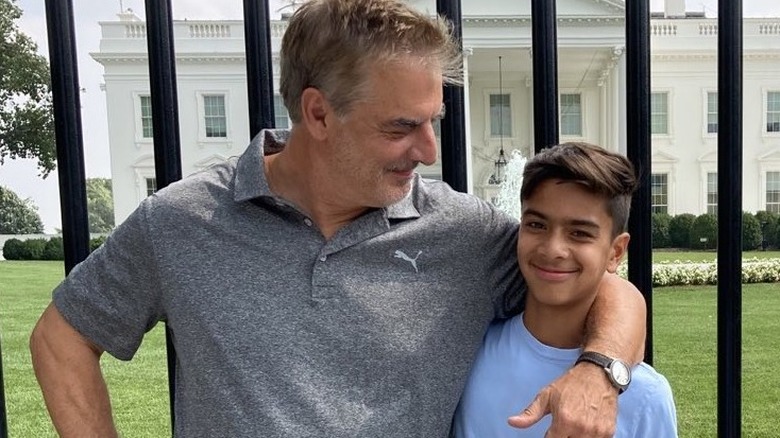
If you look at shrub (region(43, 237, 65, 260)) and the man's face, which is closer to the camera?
the man's face

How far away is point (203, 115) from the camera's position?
17.0 metres

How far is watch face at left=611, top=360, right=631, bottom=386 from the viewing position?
123 cm

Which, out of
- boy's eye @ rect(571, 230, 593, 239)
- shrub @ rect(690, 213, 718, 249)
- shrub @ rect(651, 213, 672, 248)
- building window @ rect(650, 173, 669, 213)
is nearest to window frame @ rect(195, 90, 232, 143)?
shrub @ rect(651, 213, 672, 248)

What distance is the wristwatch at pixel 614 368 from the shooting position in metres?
1.23

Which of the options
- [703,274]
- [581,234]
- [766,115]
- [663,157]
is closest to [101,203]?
[703,274]

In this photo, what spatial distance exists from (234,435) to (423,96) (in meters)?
0.75

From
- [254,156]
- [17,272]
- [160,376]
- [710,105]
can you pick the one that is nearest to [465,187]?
[254,156]

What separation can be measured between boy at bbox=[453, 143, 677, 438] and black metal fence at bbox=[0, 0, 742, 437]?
0.38 feet

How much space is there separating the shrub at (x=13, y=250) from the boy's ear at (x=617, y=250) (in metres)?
19.1

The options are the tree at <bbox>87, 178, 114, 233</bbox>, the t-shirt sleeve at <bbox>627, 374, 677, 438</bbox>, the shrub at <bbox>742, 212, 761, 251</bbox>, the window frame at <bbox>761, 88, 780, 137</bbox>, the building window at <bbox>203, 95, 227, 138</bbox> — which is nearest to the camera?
the t-shirt sleeve at <bbox>627, 374, 677, 438</bbox>

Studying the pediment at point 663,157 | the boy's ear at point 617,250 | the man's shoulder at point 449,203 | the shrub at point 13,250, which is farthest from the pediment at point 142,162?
the boy's ear at point 617,250

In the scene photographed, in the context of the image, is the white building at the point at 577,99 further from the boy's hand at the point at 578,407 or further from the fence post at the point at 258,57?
the boy's hand at the point at 578,407

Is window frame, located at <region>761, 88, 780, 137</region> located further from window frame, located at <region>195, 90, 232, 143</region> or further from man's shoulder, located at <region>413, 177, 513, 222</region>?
man's shoulder, located at <region>413, 177, 513, 222</region>

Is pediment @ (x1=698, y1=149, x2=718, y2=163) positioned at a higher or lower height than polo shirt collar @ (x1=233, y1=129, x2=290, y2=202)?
Result: lower
